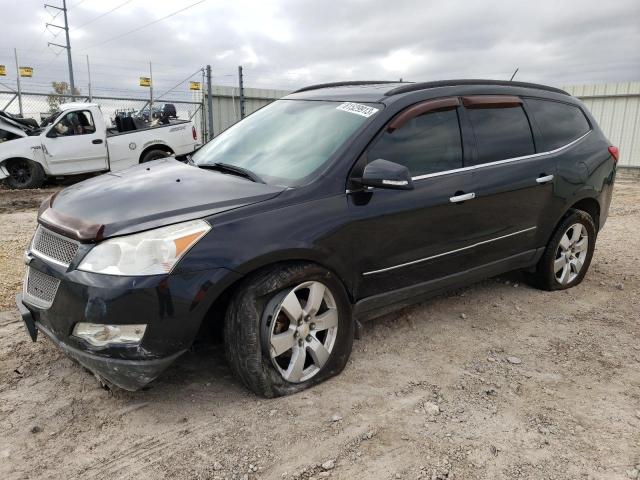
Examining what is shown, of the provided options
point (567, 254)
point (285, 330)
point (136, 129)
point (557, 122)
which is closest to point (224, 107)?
point (136, 129)

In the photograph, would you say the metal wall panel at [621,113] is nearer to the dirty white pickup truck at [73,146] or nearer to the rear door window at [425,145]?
the dirty white pickup truck at [73,146]

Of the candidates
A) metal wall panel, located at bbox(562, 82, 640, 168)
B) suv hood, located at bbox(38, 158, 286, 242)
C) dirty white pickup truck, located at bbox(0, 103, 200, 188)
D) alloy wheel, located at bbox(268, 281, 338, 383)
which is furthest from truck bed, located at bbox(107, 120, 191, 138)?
metal wall panel, located at bbox(562, 82, 640, 168)

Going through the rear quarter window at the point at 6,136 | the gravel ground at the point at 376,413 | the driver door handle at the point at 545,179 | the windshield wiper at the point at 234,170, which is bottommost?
the gravel ground at the point at 376,413

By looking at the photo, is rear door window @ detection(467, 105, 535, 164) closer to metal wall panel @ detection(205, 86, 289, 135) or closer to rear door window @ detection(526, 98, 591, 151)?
rear door window @ detection(526, 98, 591, 151)

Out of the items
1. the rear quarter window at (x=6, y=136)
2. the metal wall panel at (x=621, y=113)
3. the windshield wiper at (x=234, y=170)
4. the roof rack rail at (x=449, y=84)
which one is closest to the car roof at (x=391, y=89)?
the roof rack rail at (x=449, y=84)

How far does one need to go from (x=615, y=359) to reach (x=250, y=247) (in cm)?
262

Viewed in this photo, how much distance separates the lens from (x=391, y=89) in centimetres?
346

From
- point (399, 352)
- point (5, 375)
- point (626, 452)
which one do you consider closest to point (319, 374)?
point (399, 352)

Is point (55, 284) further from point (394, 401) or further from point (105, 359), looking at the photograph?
point (394, 401)

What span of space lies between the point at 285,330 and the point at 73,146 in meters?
9.86

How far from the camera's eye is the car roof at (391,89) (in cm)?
341

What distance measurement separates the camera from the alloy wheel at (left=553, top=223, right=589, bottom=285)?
4.54m

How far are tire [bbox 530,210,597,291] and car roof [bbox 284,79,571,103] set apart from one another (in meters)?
1.16

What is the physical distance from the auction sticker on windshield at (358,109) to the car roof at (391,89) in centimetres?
7
